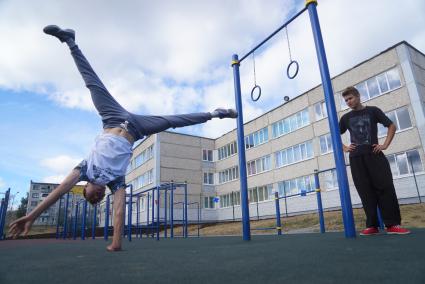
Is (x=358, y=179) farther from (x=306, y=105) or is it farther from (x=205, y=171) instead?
(x=205, y=171)

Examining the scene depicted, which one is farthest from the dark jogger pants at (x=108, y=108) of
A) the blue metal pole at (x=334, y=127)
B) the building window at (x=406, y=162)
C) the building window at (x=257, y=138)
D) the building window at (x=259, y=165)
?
the building window at (x=257, y=138)

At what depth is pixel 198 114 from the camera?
401 cm

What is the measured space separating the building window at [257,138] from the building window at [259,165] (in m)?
1.17

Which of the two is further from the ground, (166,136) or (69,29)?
(166,136)

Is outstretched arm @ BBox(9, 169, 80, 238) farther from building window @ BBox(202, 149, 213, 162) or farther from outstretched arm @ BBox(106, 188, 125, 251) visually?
building window @ BBox(202, 149, 213, 162)

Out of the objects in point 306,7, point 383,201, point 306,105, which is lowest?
point 383,201

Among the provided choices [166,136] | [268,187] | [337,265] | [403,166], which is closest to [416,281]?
[337,265]

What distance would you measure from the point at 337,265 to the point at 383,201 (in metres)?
2.00

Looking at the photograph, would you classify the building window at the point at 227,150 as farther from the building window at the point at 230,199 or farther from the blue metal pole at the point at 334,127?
the blue metal pole at the point at 334,127

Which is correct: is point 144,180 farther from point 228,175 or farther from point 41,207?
point 41,207

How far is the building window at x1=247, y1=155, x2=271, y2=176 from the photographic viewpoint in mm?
21266

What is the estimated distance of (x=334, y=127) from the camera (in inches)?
137

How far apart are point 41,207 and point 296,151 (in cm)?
1800

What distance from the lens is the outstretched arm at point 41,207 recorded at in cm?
204
